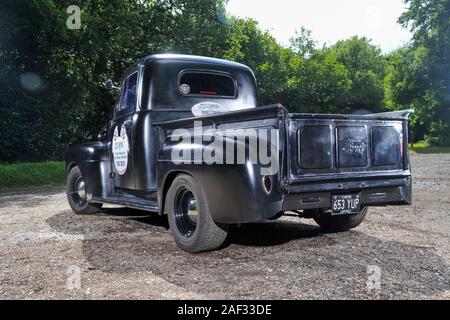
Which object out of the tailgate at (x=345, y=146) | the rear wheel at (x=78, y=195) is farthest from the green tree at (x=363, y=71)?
the tailgate at (x=345, y=146)

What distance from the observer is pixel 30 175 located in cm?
1457

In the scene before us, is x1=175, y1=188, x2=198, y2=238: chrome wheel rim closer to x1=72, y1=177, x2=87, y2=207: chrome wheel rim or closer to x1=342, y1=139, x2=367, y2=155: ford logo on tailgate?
x1=342, y1=139, x2=367, y2=155: ford logo on tailgate

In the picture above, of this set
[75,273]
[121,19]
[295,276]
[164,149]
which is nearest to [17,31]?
[121,19]

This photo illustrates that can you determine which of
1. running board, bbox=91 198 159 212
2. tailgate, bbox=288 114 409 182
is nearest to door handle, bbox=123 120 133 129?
running board, bbox=91 198 159 212

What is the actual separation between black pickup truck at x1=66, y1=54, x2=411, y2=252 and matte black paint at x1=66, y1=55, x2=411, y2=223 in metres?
0.01

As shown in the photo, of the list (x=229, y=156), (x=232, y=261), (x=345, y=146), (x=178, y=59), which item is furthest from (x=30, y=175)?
(x=345, y=146)

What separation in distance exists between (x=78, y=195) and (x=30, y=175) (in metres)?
7.52

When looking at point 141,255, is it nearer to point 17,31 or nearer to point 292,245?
point 292,245

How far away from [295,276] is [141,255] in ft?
5.57

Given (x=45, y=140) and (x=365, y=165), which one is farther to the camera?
(x=45, y=140)

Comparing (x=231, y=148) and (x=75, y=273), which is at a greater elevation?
(x=231, y=148)

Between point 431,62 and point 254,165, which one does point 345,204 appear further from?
point 431,62

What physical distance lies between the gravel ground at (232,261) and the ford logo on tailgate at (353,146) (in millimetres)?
1050
